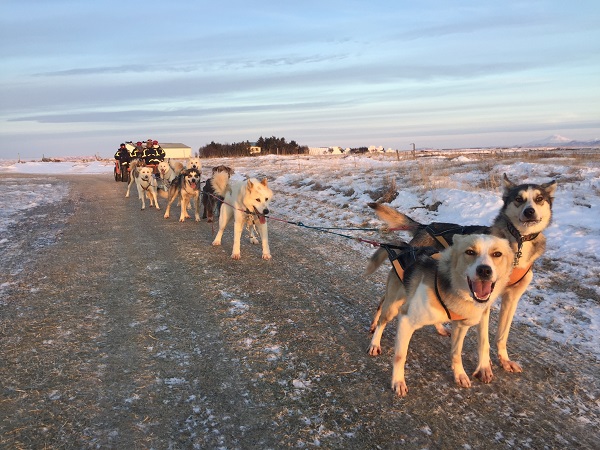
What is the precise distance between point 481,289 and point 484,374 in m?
0.88

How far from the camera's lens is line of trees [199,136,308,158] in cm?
5288

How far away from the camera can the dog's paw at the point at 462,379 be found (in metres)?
3.36

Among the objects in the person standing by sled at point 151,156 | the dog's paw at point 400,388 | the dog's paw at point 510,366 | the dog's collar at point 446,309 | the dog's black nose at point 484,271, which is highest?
the person standing by sled at point 151,156

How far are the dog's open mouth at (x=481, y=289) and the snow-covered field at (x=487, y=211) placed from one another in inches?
63.7

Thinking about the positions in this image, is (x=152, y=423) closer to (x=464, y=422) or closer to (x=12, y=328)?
(x=464, y=422)

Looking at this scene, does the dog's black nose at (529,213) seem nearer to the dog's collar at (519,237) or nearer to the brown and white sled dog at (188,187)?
the dog's collar at (519,237)

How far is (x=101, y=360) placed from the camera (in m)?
3.70

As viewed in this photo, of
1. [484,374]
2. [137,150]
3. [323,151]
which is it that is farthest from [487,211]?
[323,151]

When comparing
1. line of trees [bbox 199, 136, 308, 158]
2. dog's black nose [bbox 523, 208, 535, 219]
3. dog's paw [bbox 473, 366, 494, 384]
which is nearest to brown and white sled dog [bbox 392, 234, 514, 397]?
dog's paw [bbox 473, 366, 494, 384]

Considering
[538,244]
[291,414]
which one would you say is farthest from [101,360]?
[538,244]

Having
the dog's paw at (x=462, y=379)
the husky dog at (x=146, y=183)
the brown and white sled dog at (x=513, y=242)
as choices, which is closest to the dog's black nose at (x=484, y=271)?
the brown and white sled dog at (x=513, y=242)

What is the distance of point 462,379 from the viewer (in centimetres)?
339

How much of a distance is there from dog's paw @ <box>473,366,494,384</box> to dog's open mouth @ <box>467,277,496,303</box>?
0.78m

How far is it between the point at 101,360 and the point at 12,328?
1.31m
